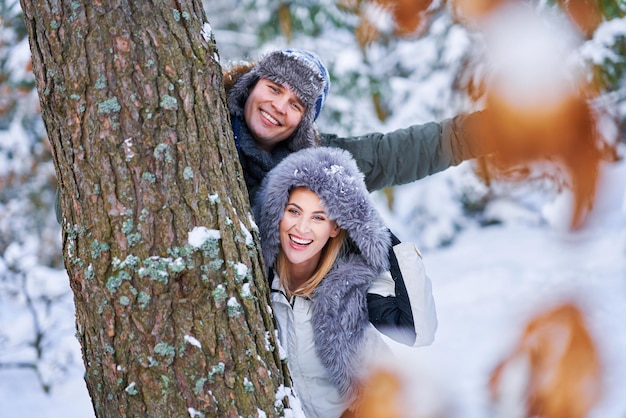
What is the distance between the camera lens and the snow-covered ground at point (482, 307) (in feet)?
10.3

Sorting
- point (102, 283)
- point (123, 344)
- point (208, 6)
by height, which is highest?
point (208, 6)

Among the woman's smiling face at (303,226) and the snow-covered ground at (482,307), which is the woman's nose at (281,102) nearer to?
the woman's smiling face at (303,226)

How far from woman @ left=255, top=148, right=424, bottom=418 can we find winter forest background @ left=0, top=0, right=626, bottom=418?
0.61m

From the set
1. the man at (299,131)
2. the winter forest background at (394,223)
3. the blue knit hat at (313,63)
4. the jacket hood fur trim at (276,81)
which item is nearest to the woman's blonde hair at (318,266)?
the man at (299,131)

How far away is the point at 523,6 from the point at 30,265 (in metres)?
4.50

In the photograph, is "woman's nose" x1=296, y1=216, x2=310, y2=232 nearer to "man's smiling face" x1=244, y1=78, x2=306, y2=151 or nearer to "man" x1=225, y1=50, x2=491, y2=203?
"man" x1=225, y1=50, x2=491, y2=203

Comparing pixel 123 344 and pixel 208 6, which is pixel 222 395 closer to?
pixel 123 344

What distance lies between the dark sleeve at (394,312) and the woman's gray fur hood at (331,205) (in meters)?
0.08

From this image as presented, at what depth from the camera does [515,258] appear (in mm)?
5410

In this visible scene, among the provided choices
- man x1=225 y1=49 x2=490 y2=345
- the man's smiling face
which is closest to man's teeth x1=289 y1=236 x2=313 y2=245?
man x1=225 y1=49 x2=490 y2=345

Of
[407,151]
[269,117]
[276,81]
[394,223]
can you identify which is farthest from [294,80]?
[394,223]

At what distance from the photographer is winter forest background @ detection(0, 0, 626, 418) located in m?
3.86

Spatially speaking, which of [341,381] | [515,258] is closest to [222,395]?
[341,381]

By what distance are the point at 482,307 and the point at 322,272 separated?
118 inches
